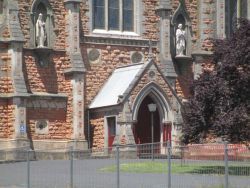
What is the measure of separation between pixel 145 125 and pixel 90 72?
4.49 meters

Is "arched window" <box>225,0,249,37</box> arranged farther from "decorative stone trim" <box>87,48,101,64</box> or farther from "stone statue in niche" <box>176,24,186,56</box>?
"decorative stone trim" <box>87,48,101,64</box>

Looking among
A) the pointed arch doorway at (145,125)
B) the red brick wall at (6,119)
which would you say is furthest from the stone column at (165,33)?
the red brick wall at (6,119)

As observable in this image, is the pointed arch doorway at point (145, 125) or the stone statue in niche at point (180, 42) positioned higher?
the stone statue in niche at point (180, 42)

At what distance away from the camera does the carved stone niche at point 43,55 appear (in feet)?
140

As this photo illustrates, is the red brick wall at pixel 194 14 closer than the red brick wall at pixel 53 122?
No

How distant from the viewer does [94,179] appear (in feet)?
78.1

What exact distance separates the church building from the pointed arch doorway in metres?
0.06

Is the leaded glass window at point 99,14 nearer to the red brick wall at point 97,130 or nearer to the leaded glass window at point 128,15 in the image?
the leaded glass window at point 128,15

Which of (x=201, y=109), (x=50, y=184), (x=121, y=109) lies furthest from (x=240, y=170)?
(x=121, y=109)

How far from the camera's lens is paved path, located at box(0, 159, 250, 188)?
22.4 metres

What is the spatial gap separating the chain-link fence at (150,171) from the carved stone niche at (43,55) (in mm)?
15906

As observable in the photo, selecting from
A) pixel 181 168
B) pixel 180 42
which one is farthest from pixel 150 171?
pixel 180 42

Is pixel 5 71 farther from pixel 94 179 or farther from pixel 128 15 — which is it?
pixel 94 179

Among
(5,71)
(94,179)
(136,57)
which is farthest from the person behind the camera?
(136,57)
